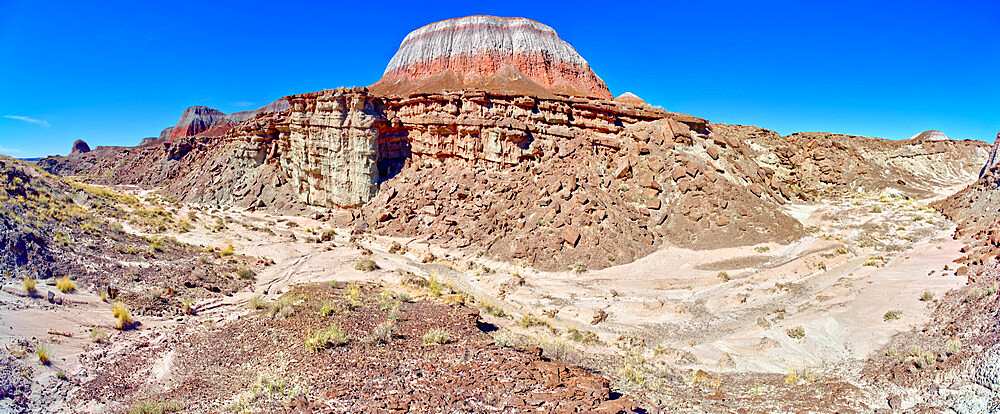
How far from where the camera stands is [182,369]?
23.1 feet

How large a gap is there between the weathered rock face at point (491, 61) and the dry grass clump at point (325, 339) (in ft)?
108

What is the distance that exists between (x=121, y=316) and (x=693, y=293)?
45.0ft

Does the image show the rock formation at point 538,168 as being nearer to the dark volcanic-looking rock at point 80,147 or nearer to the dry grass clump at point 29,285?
the dry grass clump at point 29,285

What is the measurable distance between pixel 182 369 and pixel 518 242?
486 inches

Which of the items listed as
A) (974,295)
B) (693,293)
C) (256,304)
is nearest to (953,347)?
(974,295)

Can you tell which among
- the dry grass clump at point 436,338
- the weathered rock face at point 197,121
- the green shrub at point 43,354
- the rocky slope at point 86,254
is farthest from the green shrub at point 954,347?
the weathered rock face at point 197,121

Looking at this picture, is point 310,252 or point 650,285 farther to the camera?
point 310,252

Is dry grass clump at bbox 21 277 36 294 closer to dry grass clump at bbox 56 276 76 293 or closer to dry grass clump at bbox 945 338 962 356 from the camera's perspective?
dry grass clump at bbox 56 276 76 293

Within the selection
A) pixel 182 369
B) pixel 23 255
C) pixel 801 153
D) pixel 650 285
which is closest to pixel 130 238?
pixel 23 255

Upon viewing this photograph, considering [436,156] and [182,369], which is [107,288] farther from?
[436,156]

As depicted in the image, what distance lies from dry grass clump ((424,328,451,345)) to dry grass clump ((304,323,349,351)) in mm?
1389

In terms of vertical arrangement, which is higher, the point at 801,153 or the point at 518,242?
the point at 801,153

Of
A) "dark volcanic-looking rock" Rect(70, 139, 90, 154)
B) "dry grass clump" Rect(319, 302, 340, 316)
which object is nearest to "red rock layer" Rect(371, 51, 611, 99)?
"dry grass clump" Rect(319, 302, 340, 316)

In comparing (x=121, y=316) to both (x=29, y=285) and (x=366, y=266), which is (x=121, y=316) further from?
(x=366, y=266)
